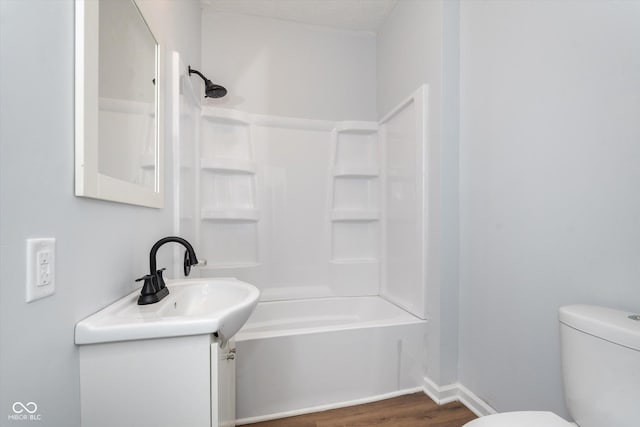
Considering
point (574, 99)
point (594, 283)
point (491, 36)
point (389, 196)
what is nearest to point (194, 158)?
point (389, 196)

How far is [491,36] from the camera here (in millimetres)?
1570

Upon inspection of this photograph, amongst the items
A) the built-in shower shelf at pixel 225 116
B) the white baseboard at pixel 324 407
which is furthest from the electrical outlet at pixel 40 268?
the built-in shower shelf at pixel 225 116

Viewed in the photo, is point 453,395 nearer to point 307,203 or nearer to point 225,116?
point 307,203

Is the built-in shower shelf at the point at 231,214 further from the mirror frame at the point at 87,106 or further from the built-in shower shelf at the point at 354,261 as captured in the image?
the mirror frame at the point at 87,106

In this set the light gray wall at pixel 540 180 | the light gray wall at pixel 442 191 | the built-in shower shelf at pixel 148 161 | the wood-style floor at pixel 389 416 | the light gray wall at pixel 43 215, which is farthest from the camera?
the light gray wall at pixel 442 191

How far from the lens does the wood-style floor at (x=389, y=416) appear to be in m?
1.55

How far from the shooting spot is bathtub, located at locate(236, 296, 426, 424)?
1.57m

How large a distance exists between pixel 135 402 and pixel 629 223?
162cm

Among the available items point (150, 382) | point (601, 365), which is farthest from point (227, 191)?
point (601, 365)

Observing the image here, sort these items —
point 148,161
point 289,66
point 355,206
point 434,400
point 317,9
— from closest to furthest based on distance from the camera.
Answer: point 148,161 → point 434,400 → point 317,9 → point 289,66 → point 355,206

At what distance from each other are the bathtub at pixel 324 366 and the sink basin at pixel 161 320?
1.87 feet

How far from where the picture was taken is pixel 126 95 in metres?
1.05

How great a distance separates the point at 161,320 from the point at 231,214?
156cm

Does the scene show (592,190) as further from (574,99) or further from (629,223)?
(574,99)
